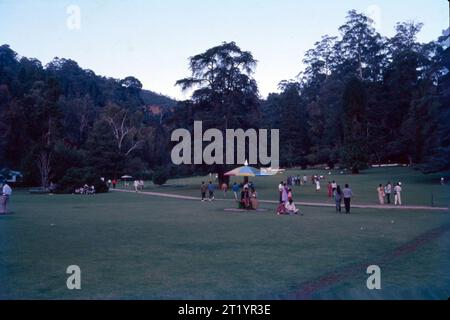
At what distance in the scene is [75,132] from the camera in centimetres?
9419

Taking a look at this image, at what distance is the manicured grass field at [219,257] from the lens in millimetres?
8133

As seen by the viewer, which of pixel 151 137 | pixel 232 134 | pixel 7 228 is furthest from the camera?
pixel 151 137

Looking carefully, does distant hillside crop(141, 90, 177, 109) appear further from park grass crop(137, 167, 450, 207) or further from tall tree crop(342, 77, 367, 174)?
tall tree crop(342, 77, 367, 174)

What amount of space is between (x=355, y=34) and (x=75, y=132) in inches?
2297

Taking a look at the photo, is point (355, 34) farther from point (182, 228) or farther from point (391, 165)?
point (182, 228)

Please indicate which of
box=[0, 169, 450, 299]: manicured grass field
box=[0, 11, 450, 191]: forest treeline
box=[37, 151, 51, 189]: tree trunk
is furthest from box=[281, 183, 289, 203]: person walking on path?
box=[37, 151, 51, 189]: tree trunk

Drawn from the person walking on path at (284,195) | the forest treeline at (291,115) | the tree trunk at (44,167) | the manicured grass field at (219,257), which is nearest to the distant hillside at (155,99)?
the forest treeline at (291,115)

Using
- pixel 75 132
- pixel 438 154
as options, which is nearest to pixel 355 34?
pixel 438 154

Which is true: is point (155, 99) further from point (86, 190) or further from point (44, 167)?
point (86, 190)

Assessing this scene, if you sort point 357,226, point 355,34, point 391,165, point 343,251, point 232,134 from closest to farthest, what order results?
1. point 343,251
2. point 357,226
3. point 232,134
4. point 391,165
5. point 355,34

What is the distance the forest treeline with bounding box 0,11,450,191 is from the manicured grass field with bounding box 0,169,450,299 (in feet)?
98.3

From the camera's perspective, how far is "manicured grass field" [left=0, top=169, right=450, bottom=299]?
8.13m

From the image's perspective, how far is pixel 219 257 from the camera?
1134 centimetres

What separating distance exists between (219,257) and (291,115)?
72.1 m
